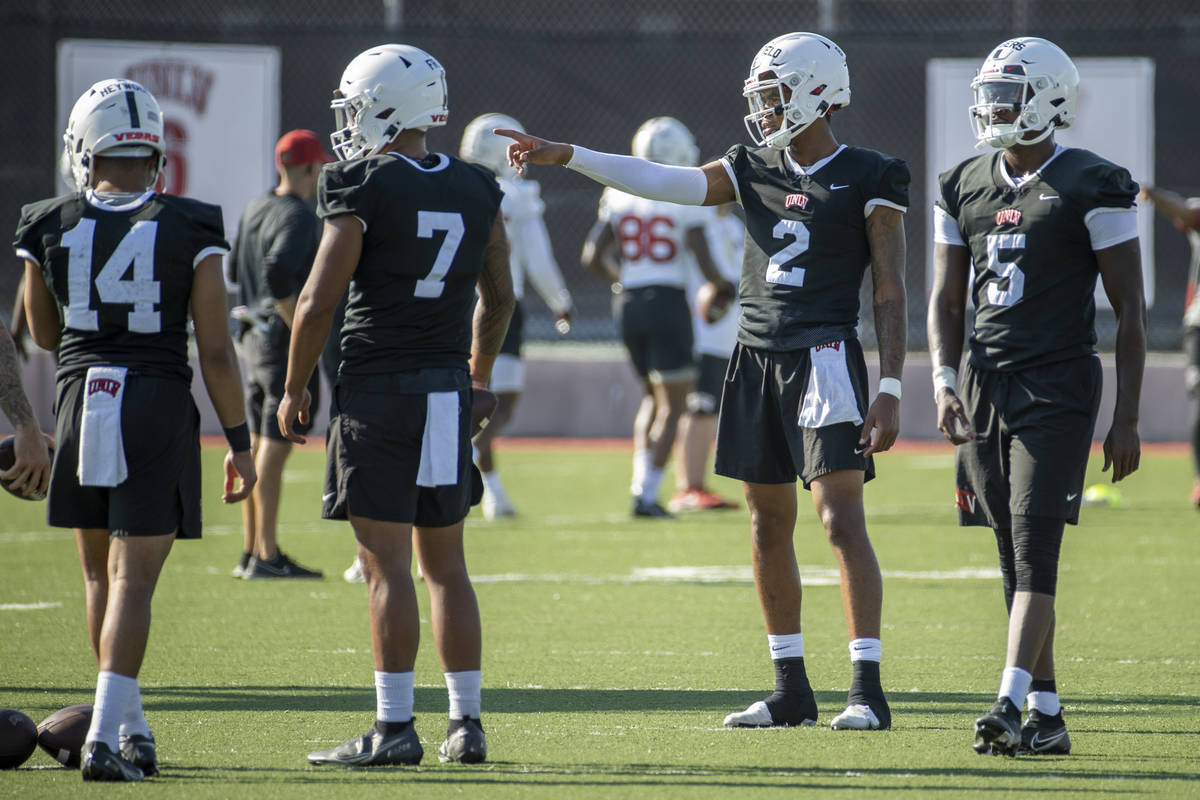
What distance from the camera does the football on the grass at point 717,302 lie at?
10.6 m

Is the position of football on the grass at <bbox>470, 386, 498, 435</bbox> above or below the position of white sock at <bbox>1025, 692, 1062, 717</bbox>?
above

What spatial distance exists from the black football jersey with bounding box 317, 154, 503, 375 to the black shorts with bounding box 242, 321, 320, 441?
3.49m

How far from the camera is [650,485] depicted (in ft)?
35.2

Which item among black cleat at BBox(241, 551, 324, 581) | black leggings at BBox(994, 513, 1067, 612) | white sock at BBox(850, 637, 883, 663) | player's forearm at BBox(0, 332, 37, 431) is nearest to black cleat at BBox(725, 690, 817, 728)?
white sock at BBox(850, 637, 883, 663)

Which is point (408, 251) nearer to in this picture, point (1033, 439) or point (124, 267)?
point (124, 267)

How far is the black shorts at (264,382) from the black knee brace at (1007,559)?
402 centimetres

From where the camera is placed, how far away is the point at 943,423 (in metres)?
4.75

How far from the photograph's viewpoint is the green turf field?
173 inches

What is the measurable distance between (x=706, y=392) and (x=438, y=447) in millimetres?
6880

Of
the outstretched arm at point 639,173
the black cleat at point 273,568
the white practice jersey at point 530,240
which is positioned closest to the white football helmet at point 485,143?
the white practice jersey at point 530,240

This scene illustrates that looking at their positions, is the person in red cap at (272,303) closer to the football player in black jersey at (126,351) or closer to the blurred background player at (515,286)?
the blurred background player at (515,286)

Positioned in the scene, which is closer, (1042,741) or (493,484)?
(1042,741)

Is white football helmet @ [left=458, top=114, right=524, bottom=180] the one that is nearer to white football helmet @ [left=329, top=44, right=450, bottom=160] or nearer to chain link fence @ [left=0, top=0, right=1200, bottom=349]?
white football helmet @ [left=329, top=44, right=450, bottom=160]

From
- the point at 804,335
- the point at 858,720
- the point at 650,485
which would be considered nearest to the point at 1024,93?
the point at 804,335
